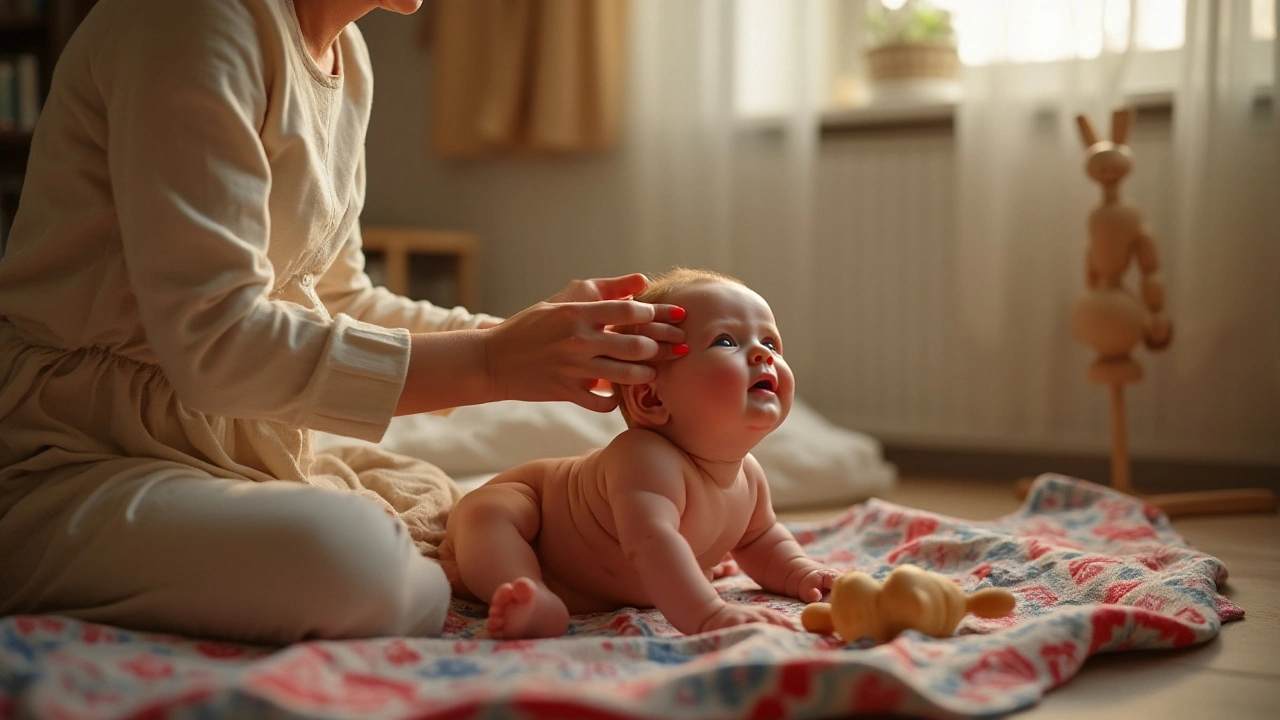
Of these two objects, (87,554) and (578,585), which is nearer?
(87,554)

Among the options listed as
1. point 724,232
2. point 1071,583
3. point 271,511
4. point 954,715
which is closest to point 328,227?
point 271,511

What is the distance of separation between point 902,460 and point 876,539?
105 cm

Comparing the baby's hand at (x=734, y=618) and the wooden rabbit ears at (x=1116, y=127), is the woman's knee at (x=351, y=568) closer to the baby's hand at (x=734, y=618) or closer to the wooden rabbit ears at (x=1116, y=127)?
the baby's hand at (x=734, y=618)

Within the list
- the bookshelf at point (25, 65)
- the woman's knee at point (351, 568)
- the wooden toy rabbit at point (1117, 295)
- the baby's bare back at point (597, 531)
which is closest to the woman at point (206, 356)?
the woman's knee at point (351, 568)

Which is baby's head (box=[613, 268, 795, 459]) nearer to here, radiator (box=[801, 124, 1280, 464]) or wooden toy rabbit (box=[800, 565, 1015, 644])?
wooden toy rabbit (box=[800, 565, 1015, 644])

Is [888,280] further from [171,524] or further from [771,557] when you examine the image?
[171,524]

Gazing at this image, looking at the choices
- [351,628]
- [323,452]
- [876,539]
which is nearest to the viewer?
[351,628]

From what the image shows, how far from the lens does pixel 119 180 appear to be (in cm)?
90

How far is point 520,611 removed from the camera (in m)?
0.92

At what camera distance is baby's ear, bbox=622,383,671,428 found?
1037 millimetres

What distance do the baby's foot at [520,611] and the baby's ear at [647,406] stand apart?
19 centimetres

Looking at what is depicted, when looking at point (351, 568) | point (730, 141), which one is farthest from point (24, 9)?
point (351, 568)

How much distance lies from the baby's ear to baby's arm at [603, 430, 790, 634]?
2 cm

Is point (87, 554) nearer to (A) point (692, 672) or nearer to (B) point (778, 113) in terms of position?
(A) point (692, 672)
